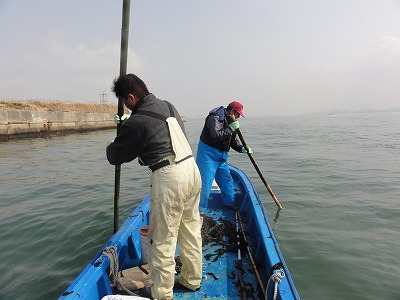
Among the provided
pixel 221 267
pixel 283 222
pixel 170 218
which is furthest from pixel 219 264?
pixel 283 222

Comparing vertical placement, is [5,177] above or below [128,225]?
below

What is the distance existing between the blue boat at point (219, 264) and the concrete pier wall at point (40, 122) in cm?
2045

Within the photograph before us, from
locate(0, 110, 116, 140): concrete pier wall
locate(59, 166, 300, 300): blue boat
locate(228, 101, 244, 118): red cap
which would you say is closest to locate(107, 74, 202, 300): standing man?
locate(59, 166, 300, 300): blue boat

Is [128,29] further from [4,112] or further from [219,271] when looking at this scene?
[4,112]

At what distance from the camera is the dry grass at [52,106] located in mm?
24245

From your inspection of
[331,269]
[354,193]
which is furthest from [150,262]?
[354,193]

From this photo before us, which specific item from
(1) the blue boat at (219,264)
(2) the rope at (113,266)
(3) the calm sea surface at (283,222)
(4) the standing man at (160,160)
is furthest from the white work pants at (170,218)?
(3) the calm sea surface at (283,222)

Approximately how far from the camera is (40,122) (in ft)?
77.2

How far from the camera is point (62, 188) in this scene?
9.28m

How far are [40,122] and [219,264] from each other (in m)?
24.6

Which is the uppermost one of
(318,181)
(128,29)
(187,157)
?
(128,29)

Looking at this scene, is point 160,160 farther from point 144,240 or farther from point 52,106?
point 52,106

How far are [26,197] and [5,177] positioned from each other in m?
3.16

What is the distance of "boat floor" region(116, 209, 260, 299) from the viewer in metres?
3.22
